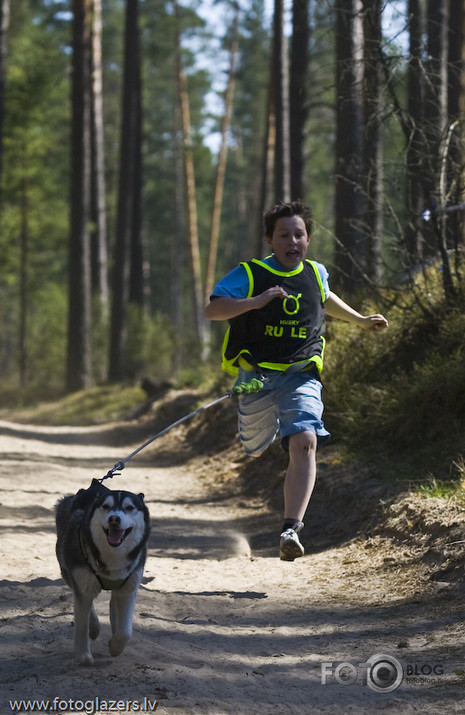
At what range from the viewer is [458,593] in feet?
17.3

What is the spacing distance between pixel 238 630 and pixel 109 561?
138 cm

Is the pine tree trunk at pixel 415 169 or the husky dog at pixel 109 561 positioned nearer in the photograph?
the husky dog at pixel 109 561

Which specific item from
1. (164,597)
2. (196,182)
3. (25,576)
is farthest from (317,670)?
(196,182)

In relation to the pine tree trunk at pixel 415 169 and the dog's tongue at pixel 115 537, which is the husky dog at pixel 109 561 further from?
the pine tree trunk at pixel 415 169

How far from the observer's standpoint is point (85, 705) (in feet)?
12.5

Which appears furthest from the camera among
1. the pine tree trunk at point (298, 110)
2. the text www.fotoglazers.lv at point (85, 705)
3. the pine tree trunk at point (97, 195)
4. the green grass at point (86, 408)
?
the pine tree trunk at point (97, 195)

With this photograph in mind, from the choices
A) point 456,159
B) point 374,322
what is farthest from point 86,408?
point 374,322

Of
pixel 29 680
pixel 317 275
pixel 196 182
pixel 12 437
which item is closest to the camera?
pixel 29 680

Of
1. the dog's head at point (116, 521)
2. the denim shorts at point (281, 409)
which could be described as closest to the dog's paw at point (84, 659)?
the dog's head at point (116, 521)

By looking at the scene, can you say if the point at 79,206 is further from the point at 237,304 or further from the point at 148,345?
the point at 237,304

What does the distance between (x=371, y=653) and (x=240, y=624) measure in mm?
1017

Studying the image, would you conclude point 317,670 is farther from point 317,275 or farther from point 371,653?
point 317,275

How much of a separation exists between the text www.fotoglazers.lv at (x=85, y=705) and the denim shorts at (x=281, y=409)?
84.5 inches

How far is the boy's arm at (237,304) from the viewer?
5.22 m
